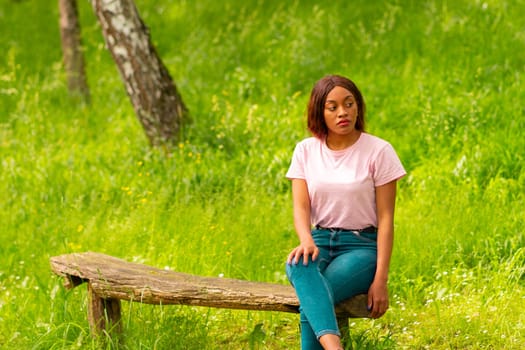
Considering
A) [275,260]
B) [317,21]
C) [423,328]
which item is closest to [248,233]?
[275,260]

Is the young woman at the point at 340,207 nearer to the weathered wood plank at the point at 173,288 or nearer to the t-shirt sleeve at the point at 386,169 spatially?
the t-shirt sleeve at the point at 386,169

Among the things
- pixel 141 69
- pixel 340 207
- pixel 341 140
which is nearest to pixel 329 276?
pixel 340 207

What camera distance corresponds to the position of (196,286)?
4121 millimetres

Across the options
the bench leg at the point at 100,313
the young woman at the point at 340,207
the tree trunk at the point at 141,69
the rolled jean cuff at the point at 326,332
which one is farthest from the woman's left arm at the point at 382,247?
the tree trunk at the point at 141,69

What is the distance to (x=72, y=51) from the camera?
9078mm

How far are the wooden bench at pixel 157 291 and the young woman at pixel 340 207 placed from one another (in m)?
0.13

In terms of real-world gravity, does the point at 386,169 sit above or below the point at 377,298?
above

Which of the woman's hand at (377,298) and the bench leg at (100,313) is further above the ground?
the woman's hand at (377,298)

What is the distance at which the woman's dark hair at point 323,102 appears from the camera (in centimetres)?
392

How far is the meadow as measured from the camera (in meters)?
4.76

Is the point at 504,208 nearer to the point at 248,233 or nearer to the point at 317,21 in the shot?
the point at 248,233

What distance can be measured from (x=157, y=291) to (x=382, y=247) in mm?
1153

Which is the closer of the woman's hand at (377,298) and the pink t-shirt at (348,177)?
the woman's hand at (377,298)

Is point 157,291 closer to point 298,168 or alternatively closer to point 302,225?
point 302,225
